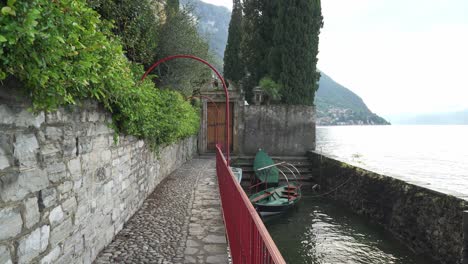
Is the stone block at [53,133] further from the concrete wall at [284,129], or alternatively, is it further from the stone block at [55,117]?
the concrete wall at [284,129]

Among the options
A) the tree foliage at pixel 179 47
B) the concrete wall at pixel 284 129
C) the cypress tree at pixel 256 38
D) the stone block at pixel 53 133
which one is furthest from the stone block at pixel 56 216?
the cypress tree at pixel 256 38

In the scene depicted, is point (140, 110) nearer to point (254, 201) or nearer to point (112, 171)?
point (112, 171)

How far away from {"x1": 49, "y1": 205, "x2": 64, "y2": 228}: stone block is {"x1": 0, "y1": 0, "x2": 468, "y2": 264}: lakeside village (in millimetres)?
18

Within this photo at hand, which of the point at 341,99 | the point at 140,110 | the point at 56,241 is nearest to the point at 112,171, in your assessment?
the point at 140,110

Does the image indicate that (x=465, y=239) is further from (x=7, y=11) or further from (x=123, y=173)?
(x=7, y=11)

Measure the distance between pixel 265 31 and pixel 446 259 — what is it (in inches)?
635

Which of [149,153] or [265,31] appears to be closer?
[149,153]

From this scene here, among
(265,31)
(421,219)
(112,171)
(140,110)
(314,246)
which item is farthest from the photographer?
(265,31)

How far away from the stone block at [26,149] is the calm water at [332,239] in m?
6.93

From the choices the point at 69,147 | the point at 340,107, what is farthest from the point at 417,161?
the point at 340,107

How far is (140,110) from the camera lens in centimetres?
493

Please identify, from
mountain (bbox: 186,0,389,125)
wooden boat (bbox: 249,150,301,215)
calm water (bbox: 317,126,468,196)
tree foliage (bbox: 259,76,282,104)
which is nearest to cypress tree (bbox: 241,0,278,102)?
tree foliage (bbox: 259,76,282,104)

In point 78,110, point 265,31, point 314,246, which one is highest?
point 265,31

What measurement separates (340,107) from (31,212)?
17175cm
